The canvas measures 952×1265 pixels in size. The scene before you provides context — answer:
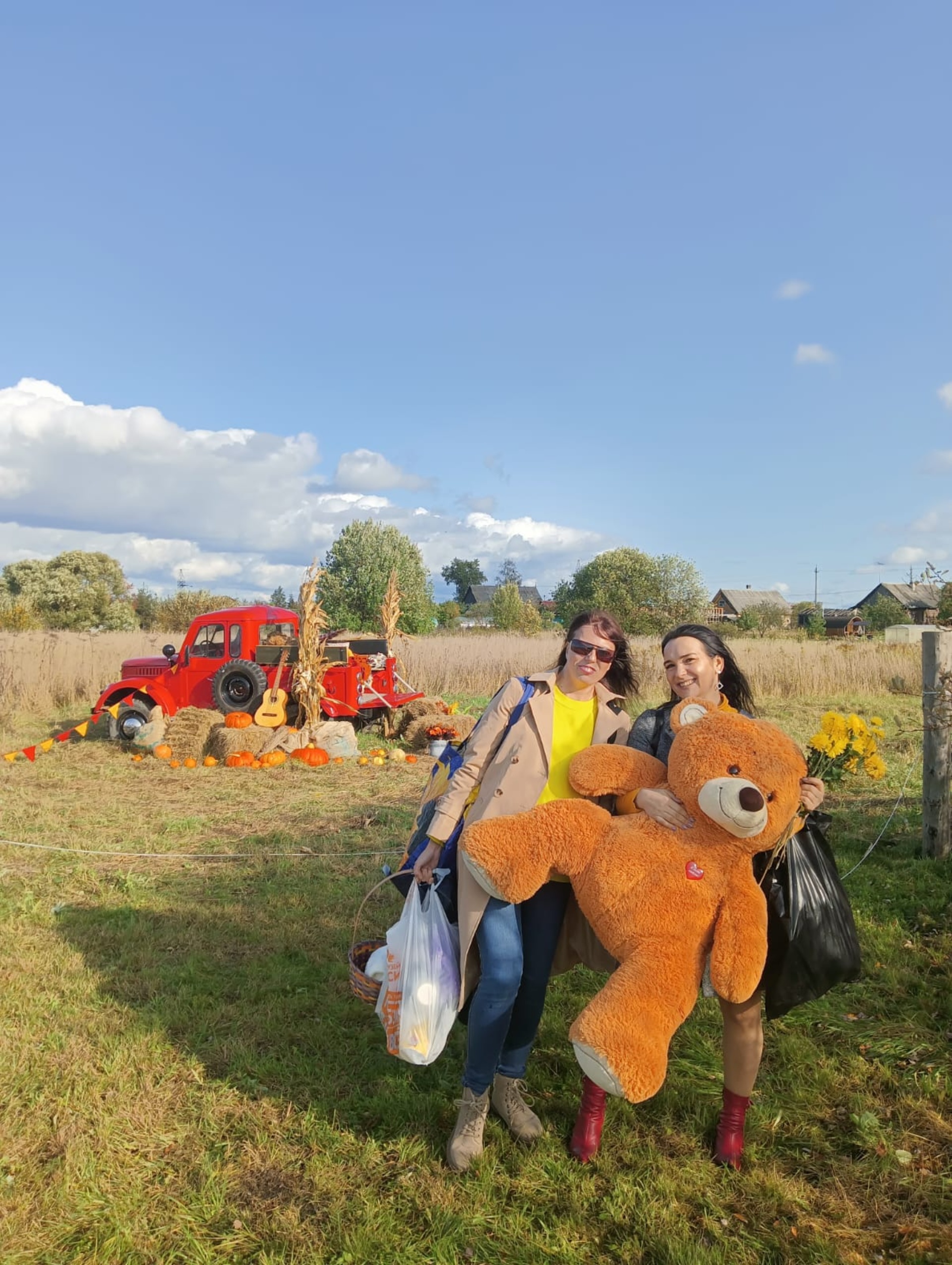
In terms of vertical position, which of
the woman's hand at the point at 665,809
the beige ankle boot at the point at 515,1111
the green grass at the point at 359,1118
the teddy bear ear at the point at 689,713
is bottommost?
the green grass at the point at 359,1118

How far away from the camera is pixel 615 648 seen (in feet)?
9.17

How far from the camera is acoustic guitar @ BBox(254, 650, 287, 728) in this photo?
33.5 ft

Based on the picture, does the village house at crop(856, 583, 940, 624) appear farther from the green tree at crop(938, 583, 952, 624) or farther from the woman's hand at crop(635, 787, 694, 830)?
the woman's hand at crop(635, 787, 694, 830)

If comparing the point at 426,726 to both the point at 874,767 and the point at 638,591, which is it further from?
the point at 638,591

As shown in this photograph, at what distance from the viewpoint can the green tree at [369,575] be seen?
3472 cm

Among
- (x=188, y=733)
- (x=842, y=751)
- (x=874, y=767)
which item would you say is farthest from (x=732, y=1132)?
(x=188, y=733)

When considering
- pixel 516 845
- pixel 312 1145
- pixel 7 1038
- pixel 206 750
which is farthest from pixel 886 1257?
pixel 206 750

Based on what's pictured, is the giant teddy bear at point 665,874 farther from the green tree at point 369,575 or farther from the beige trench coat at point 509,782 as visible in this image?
the green tree at point 369,575

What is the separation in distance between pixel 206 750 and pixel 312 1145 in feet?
25.4

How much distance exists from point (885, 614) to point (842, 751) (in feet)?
125

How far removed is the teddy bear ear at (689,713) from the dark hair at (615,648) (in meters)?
0.42

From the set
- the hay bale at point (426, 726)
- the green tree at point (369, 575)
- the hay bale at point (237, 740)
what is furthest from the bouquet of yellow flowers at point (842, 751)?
the green tree at point (369, 575)

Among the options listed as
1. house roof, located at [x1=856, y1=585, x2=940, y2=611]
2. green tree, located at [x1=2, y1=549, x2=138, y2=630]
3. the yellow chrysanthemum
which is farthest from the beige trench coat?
green tree, located at [x1=2, y1=549, x2=138, y2=630]

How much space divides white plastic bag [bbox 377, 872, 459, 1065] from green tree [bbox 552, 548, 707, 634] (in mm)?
19910
